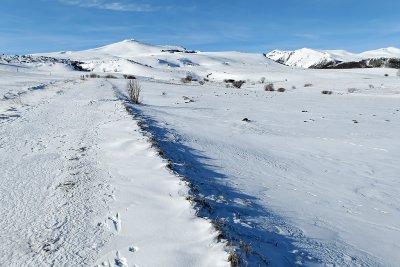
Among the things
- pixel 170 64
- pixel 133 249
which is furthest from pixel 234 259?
pixel 170 64

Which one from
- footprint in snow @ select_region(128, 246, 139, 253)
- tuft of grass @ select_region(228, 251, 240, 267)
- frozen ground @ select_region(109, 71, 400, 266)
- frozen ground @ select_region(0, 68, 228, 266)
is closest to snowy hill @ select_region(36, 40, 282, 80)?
frozen ground @ select_region(109, 71, 400, 266)

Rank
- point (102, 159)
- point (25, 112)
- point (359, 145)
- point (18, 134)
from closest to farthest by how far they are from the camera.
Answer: point (102, 159)
point (18, 134)
point (359, 145)
point (25, 112)

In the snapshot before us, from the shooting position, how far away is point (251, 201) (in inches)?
214

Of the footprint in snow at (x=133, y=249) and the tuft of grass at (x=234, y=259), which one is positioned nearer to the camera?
the tuft of grass at (x=234, y=259)

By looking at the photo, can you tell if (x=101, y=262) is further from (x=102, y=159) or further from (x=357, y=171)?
(x=357, y=171)

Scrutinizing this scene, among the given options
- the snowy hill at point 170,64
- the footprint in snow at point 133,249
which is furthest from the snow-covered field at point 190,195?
the snowy hill at point 170,64

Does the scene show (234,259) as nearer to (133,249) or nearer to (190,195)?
(133,249)

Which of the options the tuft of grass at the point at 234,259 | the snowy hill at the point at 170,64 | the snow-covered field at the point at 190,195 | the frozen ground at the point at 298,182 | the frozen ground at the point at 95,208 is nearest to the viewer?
the tuft of grass at the point at 234,259

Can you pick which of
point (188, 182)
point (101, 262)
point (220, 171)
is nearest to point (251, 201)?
point (188, 182)

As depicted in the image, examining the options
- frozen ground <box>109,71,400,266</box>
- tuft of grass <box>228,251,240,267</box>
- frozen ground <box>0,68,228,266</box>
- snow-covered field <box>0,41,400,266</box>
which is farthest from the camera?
frozen ground <box>109,71,400,266</box>

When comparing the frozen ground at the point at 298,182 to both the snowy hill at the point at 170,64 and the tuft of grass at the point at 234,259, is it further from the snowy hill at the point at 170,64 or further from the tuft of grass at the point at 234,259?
the snowy hill at the point at 170,64

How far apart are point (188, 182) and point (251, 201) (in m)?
0.90

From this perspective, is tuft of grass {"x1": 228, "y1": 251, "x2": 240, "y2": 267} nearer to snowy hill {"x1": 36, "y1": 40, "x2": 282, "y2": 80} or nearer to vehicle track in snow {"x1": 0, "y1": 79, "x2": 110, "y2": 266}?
vehicle track in snow {"x1": 0, "y1": 79, "x2": 110, "y2": 266}

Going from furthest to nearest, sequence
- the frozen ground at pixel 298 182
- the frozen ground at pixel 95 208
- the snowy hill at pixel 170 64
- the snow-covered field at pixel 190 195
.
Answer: the snowy hill at pixel 170 64, the frozen ground at pixel 298 182, the snow-covered field at pixel 190 195, the frozen ground at pixel 95 208
